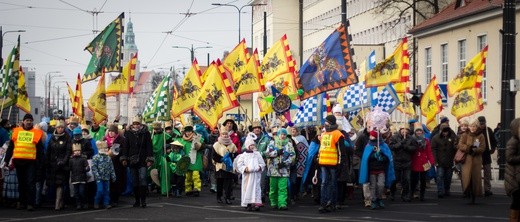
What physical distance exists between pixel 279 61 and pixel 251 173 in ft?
38.3

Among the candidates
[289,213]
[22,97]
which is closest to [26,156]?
[289,213]

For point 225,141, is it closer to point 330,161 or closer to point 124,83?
point 330,161

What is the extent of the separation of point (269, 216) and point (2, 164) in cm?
559

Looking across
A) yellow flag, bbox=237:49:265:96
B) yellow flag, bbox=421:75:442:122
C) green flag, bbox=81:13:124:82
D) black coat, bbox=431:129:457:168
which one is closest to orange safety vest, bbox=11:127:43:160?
green flag, bbox=81:13:124:82

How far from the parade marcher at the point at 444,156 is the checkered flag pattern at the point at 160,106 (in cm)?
622

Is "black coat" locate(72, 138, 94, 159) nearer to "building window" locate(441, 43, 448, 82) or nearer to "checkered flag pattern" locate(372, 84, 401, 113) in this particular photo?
"checkered flag pattern" locate(372, 84, 401, 113)

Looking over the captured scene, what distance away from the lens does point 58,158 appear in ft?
69.5

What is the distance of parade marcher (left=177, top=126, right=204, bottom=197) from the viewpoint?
25547 mm

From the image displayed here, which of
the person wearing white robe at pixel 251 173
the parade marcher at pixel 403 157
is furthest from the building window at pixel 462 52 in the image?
the person wearing white robe at pixel 251 173

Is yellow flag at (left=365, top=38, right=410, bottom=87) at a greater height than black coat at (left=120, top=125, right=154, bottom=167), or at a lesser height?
greater

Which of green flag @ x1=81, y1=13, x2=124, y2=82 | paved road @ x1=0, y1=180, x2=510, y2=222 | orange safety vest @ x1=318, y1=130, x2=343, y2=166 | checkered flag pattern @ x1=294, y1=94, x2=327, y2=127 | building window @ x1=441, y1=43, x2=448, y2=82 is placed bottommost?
paved road @ x1=0, y1=180, x2=510, y2=222

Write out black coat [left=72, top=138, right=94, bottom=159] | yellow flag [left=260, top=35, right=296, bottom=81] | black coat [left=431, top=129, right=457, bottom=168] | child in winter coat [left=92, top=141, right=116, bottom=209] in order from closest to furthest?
black coat [left=72, top=138, right=94, bottom=159]
child in winter coat [left=92, top=141, right=116, bottom=209]
black coat [left=431, top=129, right=457, bottom=168]
yellow flag [left=260, top=35, right=296, bottom=81]

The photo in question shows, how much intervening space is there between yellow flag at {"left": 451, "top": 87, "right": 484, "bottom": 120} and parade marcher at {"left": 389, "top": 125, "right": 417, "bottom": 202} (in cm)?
600

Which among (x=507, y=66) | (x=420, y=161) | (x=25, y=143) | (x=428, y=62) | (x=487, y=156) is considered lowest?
(x=420, y=161)
